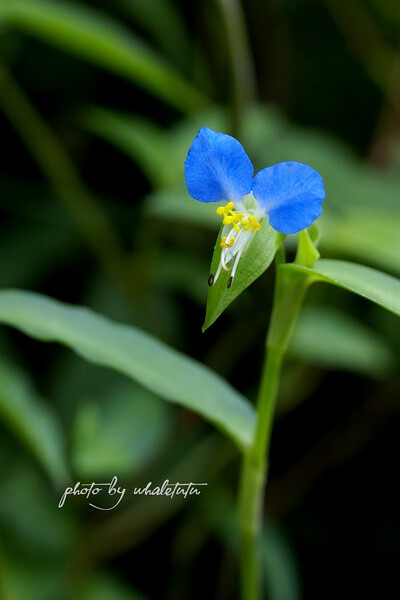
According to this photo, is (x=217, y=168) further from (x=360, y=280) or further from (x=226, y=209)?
(x=360, y=280)

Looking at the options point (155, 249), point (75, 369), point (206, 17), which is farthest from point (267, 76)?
point (75, 369)

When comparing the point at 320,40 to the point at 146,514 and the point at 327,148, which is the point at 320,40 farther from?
the point at 146,514

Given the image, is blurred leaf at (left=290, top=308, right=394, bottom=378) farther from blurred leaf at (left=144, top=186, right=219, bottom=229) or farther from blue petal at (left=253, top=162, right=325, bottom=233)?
blue petal at (left=253, top=162, right=325, bottom=233)

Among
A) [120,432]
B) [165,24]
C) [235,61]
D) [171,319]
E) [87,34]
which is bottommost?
[120,432]

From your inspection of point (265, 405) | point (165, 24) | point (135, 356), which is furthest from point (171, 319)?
point (265, 405)

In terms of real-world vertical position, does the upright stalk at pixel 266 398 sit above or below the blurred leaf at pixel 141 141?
below

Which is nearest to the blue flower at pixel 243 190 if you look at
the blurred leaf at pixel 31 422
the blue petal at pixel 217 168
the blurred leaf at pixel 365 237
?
the blue petal at pixel 217 168

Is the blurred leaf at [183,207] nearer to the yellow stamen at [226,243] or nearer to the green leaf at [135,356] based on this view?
the green leaf at [135,356]
